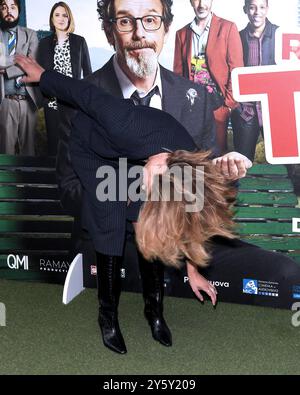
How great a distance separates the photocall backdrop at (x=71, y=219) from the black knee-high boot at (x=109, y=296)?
585 millimetres

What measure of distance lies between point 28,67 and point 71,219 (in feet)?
2.82

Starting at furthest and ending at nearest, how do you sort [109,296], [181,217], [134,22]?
1. [134,22]
2. [109,296]
3. [181,217]

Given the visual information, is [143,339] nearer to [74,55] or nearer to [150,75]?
[150,75]

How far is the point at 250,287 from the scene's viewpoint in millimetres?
2834

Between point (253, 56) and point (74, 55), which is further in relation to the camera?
point (74, 55)

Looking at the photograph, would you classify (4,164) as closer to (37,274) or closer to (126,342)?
(37,274)

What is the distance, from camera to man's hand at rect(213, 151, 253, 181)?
107 inches

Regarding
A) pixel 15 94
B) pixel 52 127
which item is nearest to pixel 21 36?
pixel 15 94

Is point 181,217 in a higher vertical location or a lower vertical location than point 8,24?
lower

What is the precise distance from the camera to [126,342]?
2.39m

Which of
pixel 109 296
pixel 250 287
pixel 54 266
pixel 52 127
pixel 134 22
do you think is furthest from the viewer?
pixel 54 266

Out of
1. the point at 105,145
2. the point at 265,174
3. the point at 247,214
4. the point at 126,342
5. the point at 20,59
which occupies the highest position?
the point at 20,59
